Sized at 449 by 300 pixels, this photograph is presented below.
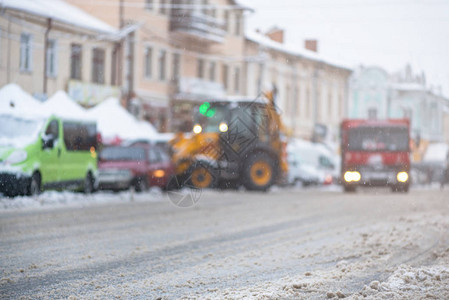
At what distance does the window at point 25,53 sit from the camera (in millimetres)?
23334

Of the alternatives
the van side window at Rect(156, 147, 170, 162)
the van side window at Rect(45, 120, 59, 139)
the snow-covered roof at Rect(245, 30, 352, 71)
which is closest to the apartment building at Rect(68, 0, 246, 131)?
the snow-covered roof at Rect(245, 30, 352, 71)

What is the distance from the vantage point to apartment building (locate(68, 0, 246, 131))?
3966cm

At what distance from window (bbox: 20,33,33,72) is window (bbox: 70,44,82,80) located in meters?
6.87

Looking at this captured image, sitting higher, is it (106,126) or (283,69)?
(283,69)

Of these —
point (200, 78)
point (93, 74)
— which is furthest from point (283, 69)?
point (93, 74)

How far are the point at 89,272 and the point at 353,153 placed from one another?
1983cm

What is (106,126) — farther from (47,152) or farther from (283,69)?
(283,69)

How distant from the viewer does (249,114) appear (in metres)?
20.1

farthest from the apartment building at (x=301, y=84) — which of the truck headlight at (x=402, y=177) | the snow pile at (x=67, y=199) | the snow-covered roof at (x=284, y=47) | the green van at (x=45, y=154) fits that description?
the green van at (x=45, y=154)

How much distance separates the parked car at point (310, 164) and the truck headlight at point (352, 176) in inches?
227

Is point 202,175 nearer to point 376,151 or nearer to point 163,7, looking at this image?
point 376,151

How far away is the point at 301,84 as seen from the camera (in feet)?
144

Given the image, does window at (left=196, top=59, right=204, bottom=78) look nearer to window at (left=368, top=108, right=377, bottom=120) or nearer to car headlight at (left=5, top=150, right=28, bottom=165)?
window at (left=368, top=108, right=377, bottom=120)

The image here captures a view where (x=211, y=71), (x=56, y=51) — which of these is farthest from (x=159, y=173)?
(x=211, y=71)
